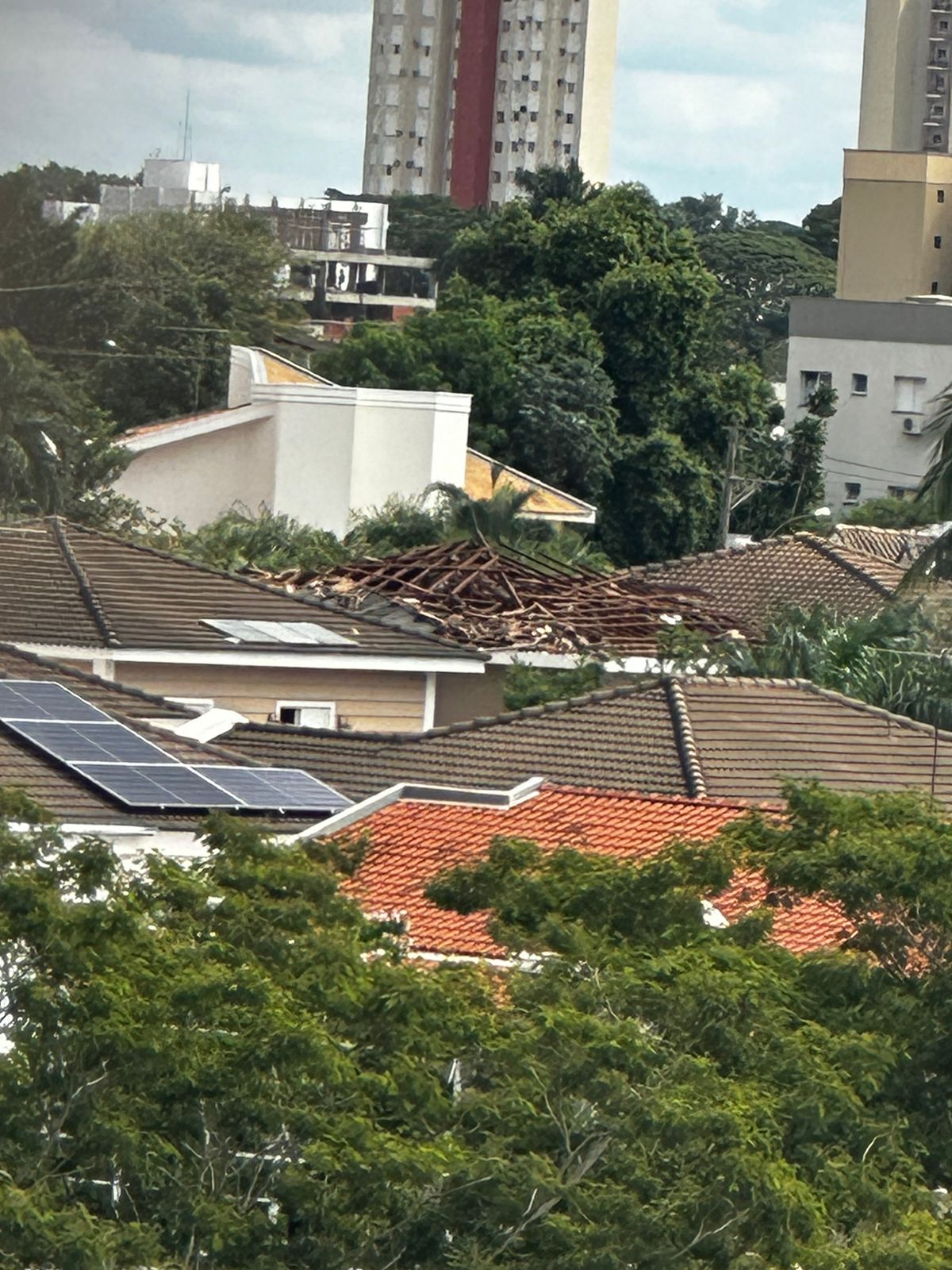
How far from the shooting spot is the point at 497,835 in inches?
765

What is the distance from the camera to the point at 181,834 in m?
20.5

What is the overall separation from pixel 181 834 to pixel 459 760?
27.7ft

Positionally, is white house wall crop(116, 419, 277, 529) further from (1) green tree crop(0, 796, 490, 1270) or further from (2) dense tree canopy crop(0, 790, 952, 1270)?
(1) green tree crop(0, 796, 490, 1270)

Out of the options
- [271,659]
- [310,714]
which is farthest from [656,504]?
[271,659]

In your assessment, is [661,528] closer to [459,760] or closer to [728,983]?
[459,760]

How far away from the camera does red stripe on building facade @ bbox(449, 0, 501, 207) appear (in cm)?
16038

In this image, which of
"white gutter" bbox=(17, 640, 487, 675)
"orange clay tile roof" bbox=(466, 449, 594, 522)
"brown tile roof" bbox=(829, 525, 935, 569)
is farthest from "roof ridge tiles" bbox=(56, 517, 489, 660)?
"orange clay tile roof" bbox=(466, 449, 594, 522)

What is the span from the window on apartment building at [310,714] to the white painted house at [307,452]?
16.8 meters

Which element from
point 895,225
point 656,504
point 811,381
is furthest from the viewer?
point 895,225

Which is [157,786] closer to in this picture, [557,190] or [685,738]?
[685,738]

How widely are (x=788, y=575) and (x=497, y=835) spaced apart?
1022 inches

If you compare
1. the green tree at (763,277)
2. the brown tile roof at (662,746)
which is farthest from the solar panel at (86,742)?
the green tree at (763,277)

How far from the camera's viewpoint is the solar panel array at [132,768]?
2142 centimetres

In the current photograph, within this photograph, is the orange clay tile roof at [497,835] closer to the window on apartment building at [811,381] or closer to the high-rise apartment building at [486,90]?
the window on apartment building at [811,381]
